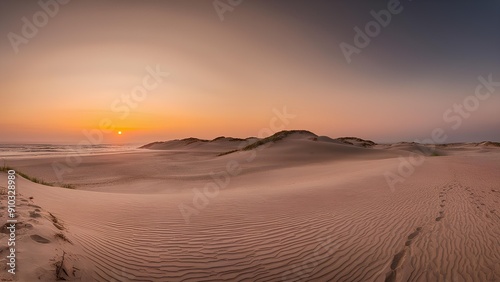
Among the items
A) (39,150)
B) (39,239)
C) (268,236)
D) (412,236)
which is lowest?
(412,236)

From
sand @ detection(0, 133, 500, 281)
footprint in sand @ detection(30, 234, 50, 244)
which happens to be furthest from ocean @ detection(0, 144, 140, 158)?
footprint in sand @ detection(30, 234, 50, 244)

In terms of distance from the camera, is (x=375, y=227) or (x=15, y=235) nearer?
(x=15, y=235)

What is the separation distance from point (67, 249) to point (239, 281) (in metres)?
2.90

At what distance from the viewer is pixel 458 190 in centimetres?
1220

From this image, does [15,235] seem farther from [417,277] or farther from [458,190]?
[458,190]

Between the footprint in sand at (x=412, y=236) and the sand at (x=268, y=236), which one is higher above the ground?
the sand at (x=268, y=236)

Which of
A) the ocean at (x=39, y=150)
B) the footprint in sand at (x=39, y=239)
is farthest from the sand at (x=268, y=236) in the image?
the ocean at (x=39, y=150)

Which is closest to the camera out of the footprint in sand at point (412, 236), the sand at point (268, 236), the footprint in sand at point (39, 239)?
the footprint in sand at point (39, 239)

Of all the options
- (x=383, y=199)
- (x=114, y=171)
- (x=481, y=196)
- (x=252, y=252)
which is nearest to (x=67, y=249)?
(x=252, y=252)

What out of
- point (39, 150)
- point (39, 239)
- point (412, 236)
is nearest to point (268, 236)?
point (412, 236)

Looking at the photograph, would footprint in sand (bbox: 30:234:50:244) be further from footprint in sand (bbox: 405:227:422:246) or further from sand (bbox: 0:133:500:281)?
footprint in sand (bbox: 405:227:422:246)

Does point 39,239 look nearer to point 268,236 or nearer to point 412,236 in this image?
point 268,236

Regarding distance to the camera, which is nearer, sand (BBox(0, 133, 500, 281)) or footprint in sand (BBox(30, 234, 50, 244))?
footprint in sand (BBox(30, 234, 50, 244))

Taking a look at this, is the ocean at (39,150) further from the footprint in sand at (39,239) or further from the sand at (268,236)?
the footprint in sand at (39,239)
